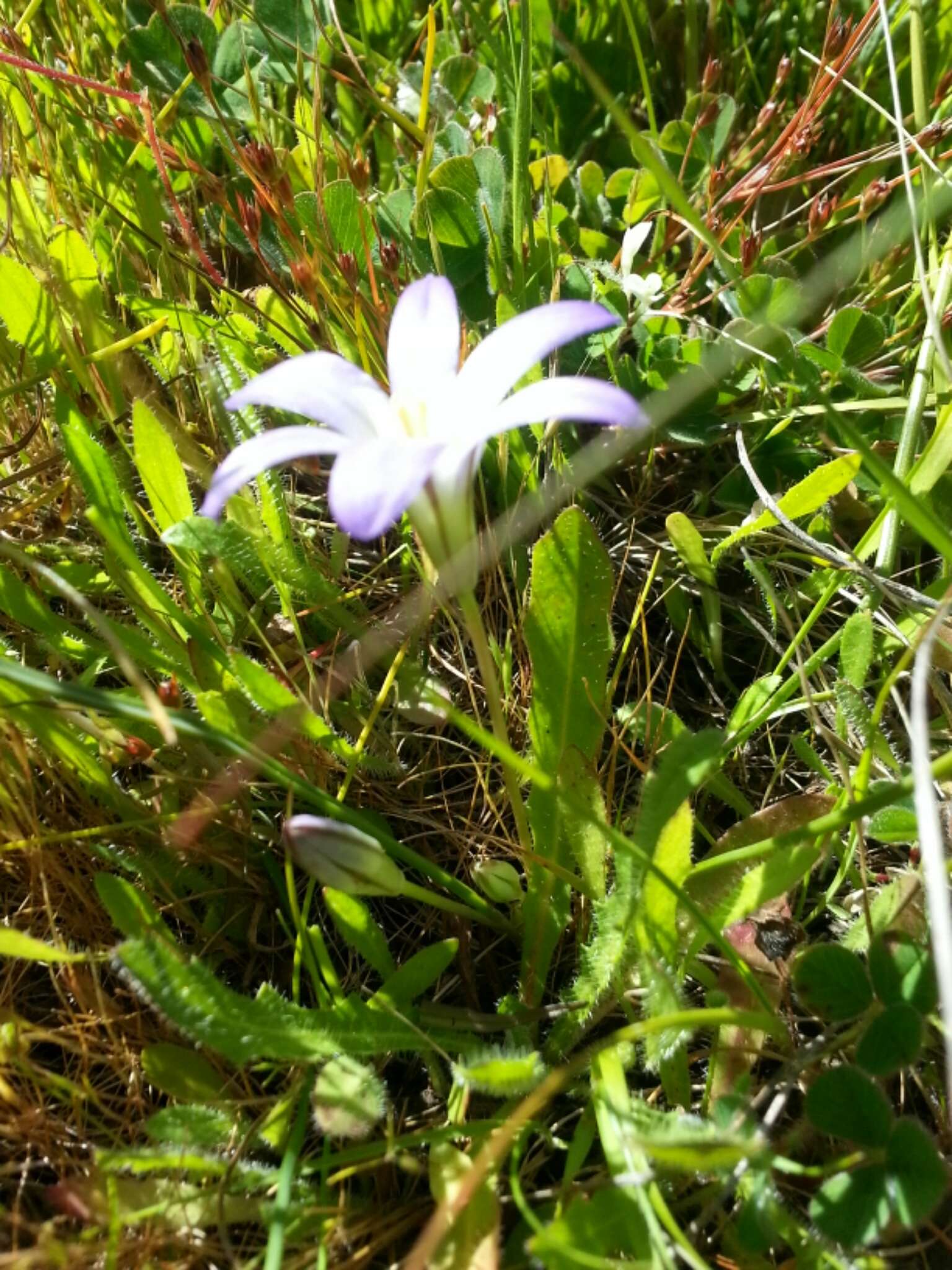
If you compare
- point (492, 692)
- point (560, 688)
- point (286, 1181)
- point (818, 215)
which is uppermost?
point (818, 215)

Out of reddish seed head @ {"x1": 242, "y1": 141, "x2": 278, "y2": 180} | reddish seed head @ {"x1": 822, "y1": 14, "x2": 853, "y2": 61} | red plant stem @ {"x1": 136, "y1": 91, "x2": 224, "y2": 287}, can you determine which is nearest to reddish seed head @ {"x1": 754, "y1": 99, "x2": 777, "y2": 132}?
reddish seed head @ {"x1": 822, "y1": 14, "x2": 853, "y2": 61}

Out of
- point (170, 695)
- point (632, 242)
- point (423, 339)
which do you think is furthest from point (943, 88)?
point (170, 695)

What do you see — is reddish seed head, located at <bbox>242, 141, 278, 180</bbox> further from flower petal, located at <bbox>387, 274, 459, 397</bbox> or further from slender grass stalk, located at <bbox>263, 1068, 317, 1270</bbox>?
slender grass stalk, located at <bbox>263, 1068, 317, 1270</bbox>

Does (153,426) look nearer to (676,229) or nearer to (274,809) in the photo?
(274,809)

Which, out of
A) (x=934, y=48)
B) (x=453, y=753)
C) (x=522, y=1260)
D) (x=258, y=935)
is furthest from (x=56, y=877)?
(x=934, y=48)

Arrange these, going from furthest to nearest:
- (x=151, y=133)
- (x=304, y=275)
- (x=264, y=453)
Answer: (x=151, y=133) → (x=304, y=275) → (x=264, y=453)

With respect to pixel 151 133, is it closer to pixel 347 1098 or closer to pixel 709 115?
pixel 709 115
